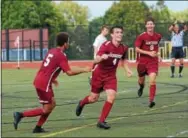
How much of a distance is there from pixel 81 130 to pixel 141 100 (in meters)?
5.52

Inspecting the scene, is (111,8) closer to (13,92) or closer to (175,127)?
(13,92)

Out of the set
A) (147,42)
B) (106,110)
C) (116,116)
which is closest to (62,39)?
(106,110)

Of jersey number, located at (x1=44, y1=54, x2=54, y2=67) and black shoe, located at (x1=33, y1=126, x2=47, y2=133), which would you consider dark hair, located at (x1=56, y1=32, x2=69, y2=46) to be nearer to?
jersey number, located at (x1=44, y1=54, x2=54, y2=67)

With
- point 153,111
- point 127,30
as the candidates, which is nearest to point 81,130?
point 153,111

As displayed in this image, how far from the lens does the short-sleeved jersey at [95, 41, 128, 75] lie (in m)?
11.0

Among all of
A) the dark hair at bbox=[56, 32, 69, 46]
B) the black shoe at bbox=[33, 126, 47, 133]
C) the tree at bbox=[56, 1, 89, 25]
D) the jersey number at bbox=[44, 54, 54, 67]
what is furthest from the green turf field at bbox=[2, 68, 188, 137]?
the tree at bbox=[56, 1, 89, 25]

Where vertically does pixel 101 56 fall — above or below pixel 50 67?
above

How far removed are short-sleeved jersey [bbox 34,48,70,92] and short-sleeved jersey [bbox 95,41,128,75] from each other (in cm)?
118

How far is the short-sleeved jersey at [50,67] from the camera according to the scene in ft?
33.0

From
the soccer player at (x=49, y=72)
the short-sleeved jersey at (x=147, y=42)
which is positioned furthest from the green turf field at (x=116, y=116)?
the short-sleeved jersey at (x=147, y=42)

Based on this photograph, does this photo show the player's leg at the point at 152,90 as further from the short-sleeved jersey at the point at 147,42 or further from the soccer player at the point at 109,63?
the soccer player at the point at 109,63

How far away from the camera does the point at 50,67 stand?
10.1 metres

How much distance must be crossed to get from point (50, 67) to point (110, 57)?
56.8 inches

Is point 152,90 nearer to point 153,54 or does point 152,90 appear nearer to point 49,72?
point 153,54
